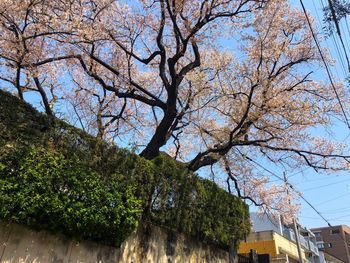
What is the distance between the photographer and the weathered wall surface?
4457 millimetres

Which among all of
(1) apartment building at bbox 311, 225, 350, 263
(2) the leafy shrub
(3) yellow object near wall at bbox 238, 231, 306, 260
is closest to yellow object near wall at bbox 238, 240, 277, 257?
(3) yellow object near wall at bbox 238, 231, 306, 260

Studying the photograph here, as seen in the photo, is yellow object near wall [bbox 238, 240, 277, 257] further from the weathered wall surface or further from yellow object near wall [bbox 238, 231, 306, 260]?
the weathered wall surface

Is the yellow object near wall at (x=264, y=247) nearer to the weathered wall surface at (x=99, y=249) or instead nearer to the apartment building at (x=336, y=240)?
the weathered wall surface at (x=99, y=249)

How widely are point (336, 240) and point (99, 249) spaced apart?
5150 centimetres

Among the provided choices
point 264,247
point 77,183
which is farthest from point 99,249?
point 264,247

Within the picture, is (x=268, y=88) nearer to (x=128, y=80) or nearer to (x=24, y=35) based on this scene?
(x=128, y=80)

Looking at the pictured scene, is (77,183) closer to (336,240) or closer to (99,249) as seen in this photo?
(99,249)

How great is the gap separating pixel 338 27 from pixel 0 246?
571 cm

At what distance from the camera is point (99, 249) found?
561 cm

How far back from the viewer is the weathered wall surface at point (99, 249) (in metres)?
4.46

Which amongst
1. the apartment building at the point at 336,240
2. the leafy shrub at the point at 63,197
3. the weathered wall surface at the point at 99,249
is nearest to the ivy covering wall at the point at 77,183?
the leafy shrub at the point at 63,197

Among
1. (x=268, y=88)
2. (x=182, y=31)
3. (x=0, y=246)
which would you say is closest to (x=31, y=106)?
(x=0, y=246)

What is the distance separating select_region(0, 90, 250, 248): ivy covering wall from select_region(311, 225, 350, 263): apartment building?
152 feet

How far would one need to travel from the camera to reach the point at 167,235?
7.16 m
